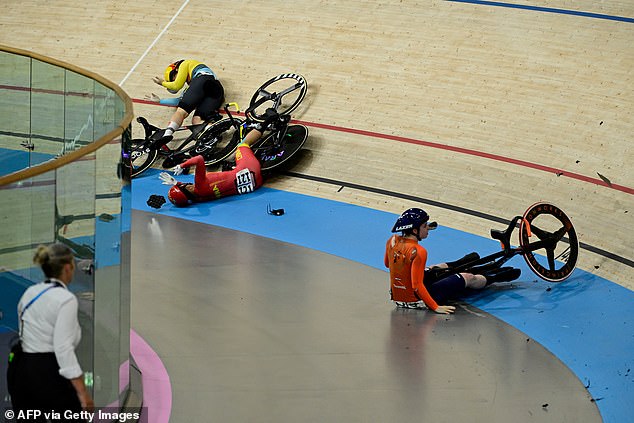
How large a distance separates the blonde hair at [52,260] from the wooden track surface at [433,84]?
526 centimetres

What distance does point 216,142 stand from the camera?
36.4ft

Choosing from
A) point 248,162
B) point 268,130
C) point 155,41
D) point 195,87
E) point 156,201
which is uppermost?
point 155,41

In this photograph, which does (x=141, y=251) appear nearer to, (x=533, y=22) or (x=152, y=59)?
(x=152, y=59)

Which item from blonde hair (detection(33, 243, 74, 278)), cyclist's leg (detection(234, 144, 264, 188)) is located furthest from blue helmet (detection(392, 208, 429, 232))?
blonde hair (detection(33, 243, 74, 278))

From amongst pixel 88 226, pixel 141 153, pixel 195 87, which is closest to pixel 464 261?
pixel 88 226

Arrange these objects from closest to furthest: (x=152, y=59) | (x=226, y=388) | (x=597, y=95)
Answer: (x=226, y=388), (x=597, y=95), (x=152, y=59)

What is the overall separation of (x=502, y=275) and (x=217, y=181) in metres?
3.35

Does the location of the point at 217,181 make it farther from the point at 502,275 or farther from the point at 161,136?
the point at 502,275

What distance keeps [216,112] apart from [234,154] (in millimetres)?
695

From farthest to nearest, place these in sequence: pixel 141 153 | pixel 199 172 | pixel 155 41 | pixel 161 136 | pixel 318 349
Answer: pixel 155 41, pixel 161 136, pixel 141 153, pixel 199 172, pixel 318 349

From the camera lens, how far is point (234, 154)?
1126 cm

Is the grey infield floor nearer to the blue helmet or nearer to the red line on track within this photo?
the blue helmet

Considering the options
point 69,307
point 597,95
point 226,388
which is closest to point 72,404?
point 69,307

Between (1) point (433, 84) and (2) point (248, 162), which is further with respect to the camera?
(1) point (433, 84)
